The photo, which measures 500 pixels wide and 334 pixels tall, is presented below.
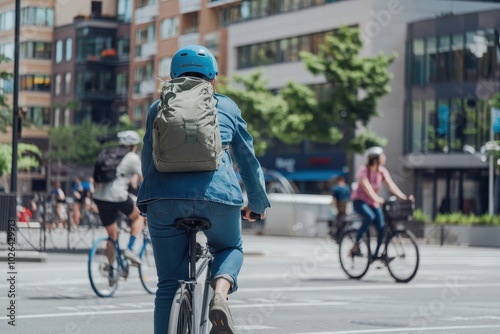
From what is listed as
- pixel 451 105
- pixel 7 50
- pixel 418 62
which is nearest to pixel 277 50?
pixel 418 62

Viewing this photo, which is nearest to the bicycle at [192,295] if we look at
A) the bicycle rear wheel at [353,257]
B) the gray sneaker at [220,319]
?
the gray sneaker at [220,319]

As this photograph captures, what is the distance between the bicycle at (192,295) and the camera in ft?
19.9

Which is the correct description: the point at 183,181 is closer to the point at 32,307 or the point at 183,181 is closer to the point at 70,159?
the point at 32,307

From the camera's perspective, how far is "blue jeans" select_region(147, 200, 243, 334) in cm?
632

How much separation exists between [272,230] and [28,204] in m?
21.1

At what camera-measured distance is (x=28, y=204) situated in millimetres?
24766

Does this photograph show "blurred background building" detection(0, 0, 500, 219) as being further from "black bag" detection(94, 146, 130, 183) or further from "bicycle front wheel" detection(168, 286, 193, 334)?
"bicycle front wheel" detection(168, 286, 193, 334)

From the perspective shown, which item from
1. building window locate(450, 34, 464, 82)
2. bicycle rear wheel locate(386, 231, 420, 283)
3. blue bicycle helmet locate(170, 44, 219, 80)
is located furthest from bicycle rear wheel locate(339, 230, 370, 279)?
building window locate(450, 34, 464, 82)

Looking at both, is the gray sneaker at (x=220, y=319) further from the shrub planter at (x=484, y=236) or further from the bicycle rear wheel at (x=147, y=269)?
the shrub planter at (x=484, y=236)

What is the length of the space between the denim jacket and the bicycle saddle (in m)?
0.13

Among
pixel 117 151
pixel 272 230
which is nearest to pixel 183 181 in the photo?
pixel 117 151

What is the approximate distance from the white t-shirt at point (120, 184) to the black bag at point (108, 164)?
5 centimetres

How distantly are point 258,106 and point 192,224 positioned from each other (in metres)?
53.5

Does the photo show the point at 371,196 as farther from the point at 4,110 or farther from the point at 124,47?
the point at 124,47
